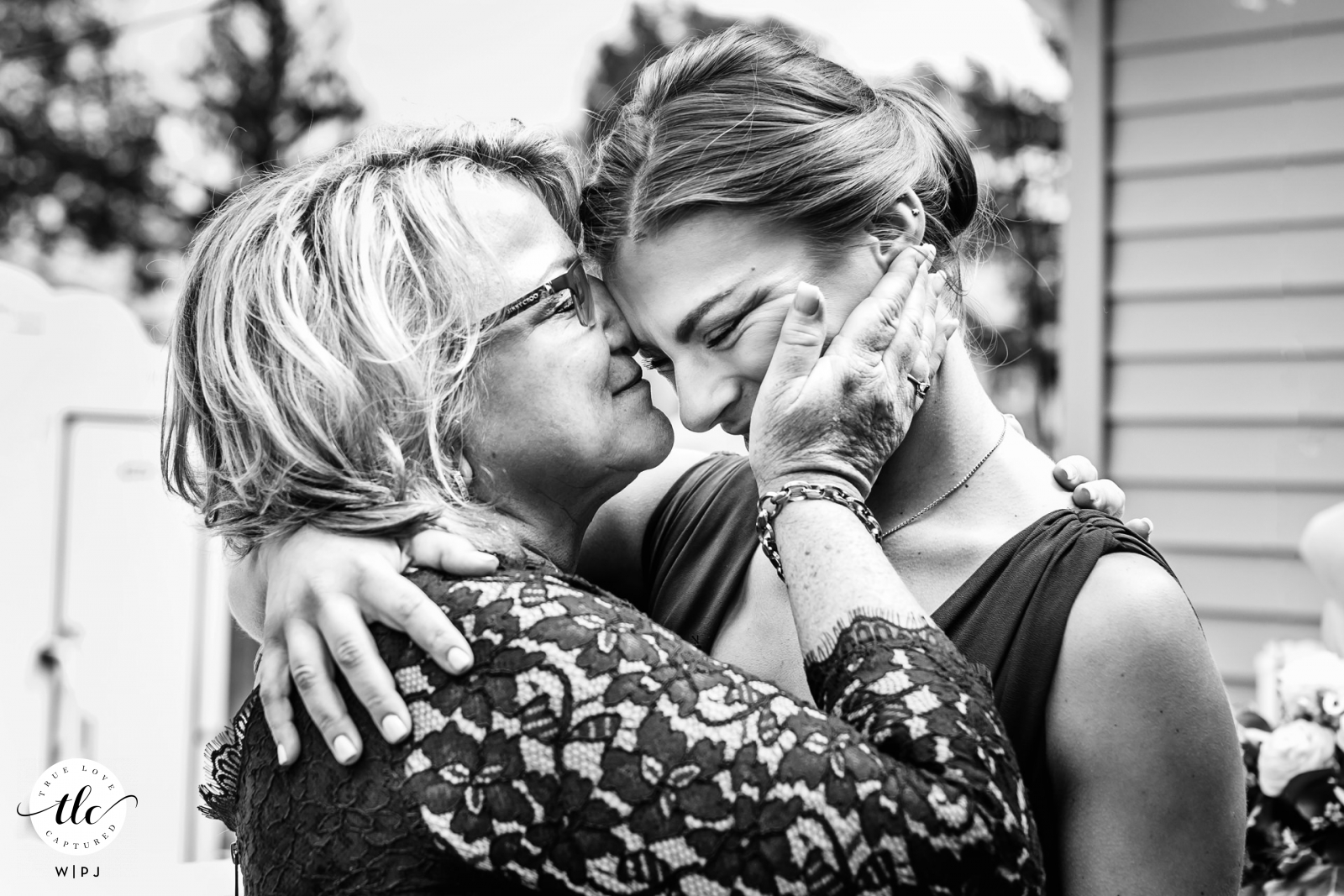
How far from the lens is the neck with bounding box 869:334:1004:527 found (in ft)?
5.53

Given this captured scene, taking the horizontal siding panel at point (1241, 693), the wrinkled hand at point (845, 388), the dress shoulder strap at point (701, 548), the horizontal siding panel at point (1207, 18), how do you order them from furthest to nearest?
the horizontal siding panel at point (1241, 693) < the horizontal siding panel at point (1207, 18) < the dress shoulder strap at point (701, 548) < the wrinkled hand at point (845, 388)

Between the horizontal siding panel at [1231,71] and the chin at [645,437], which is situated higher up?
the horizontal siding panel at [1231,71]

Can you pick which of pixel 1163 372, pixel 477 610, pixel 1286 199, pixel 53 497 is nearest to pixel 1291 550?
pixel 1163 372

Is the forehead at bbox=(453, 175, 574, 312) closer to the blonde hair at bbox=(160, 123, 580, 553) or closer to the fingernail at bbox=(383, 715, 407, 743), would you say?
the blonde hair at bbox=(160, 123, 580, 553)

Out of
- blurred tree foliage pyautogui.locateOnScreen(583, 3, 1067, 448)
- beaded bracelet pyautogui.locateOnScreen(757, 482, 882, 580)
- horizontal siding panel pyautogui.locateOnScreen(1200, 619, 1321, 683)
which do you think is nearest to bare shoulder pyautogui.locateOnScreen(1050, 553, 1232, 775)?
beaded bracelet pyautogui.locateOnScreen(757, 482, 882, 580)

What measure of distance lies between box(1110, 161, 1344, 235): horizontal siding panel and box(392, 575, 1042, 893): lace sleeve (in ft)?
10.5

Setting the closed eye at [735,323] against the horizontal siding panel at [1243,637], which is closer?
the closed eye at [735,323]

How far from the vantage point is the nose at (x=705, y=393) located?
5.35 feet

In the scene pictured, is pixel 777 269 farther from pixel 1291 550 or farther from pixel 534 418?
pixel 1291 550

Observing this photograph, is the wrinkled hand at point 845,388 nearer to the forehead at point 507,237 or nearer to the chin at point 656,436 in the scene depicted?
the chin at point 656,436

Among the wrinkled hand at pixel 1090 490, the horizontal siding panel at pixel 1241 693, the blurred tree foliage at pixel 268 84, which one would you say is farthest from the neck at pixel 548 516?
the blurred tree foliage at pixel 268 84

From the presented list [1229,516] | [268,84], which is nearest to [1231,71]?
[1229,516]

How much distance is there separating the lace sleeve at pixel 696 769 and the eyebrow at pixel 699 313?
0.52m

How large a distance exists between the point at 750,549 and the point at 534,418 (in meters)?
0.44
